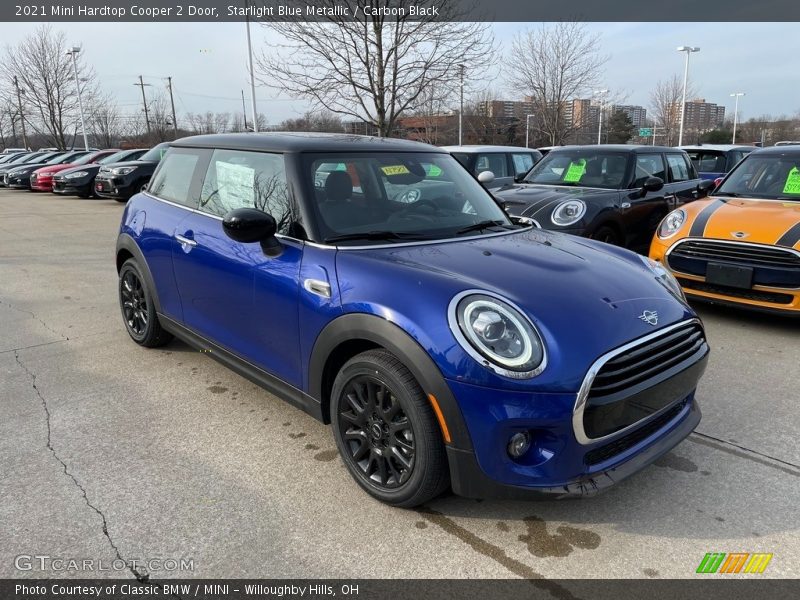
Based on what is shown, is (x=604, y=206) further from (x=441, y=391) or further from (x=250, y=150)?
(x=441, y=391)

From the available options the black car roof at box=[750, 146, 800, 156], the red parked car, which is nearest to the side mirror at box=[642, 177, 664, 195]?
the black car roof at box=[750, 146, 800, 156]

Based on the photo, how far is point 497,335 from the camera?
2.26m

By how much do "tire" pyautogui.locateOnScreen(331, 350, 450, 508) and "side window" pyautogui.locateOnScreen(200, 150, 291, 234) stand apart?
93 cm

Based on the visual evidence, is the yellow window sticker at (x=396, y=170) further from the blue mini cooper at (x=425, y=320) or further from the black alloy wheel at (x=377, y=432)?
the black alloy wheel at (x=377, y=432)

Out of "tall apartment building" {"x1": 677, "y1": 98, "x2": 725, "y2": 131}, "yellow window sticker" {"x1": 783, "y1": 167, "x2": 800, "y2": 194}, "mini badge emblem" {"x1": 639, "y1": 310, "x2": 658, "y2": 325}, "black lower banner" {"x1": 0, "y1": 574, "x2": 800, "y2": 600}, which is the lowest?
"black lower banner" {"x1": 0, "y1": 574, "x2": 800, "y2": 600}

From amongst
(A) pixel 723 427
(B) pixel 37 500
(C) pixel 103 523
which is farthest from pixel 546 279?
(B) pixel 37 500

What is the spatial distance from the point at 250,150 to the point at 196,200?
1.98 feet

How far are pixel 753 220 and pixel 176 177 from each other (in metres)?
4.81

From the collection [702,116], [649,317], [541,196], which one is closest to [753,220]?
[541,196]

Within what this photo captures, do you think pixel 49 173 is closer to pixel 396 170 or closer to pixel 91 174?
pixel 91 174

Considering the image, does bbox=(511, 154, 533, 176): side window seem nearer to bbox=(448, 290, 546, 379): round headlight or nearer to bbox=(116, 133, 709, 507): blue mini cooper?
bbox=(116, 133, 709, 507): blue mini cooper

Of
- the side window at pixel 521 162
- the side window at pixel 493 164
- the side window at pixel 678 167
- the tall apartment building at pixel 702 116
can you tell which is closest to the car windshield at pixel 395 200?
the side window at pixel 678 167

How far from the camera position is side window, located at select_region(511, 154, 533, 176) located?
33.7ft

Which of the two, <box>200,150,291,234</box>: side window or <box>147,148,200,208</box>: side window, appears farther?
<box>147,148,200,208</box>: side window
